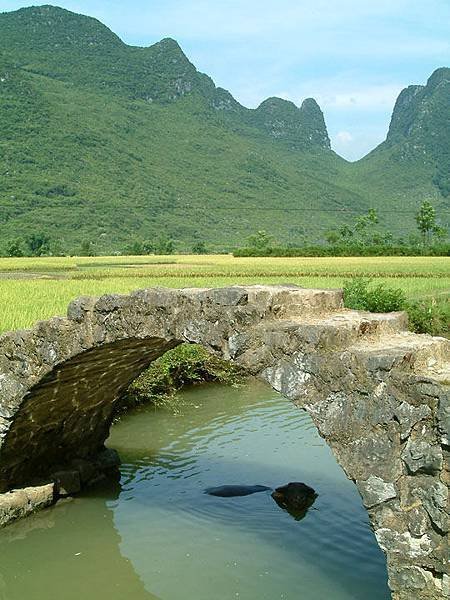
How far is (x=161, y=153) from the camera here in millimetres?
114562

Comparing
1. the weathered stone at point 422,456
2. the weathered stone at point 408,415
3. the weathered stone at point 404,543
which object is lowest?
the weathered stone at point 404,543

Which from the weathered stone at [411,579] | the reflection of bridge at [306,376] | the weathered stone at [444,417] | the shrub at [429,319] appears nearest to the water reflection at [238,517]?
the weathered stone at [411,579]

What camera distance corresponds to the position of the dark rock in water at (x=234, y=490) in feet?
31.1

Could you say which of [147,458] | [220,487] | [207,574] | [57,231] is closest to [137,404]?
[147,458]

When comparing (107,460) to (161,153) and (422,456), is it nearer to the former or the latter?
(422,456)

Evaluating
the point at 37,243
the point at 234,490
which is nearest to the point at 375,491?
the point at 234,490

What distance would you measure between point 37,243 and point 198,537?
202 feet

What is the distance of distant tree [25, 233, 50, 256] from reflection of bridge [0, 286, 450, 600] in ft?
188

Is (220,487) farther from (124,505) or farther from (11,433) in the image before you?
(11,433)

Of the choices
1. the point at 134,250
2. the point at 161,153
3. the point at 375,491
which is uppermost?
the point at 161,153

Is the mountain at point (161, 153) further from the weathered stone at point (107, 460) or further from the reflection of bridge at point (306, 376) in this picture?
the reflection of bridge at point (306, 376)

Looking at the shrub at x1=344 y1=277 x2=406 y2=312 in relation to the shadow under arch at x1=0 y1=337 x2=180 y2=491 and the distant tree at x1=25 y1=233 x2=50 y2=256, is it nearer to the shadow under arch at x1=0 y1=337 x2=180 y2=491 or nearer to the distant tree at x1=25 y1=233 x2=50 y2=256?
the shadow under arch at x1=0 y1=337 x2=180 y2=491

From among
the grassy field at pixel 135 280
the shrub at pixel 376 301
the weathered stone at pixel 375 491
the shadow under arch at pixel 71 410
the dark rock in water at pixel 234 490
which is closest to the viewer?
the weathered stone at pixel 375 491

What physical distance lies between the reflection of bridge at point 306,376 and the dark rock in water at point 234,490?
1737 mm
